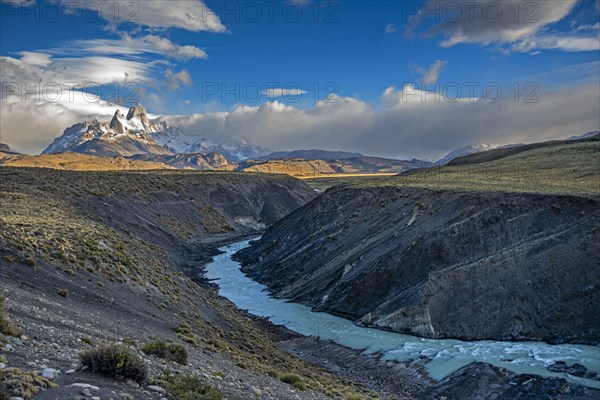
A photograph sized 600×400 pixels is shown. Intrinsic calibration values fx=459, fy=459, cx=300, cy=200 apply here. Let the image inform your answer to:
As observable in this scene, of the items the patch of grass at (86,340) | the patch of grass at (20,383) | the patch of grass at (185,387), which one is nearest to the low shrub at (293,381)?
the patch of grass at (185,387)

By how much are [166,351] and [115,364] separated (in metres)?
→ 5.66

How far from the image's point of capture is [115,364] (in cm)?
1221

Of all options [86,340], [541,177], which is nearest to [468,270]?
[541,177]

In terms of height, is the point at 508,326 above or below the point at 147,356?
below

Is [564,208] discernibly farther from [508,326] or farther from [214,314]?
[214,314]

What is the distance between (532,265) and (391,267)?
12021mm

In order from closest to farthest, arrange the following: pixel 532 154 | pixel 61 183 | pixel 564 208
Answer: pixel 564 208, pixel 61 183, pixel 532 154

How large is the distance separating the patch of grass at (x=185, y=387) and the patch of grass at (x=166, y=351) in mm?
2684

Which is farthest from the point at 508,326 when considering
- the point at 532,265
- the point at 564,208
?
the point at 564,208

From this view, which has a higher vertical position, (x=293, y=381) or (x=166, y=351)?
(x=166, y=351)

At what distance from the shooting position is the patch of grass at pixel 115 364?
12.1 m

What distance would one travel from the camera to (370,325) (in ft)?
129

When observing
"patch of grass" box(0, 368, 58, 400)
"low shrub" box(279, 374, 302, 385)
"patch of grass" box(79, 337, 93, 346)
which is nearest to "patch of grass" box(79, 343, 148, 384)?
"patch of grass" box(0, 368, 58, 400)

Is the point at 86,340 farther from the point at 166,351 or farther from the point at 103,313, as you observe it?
the point at 103,313
